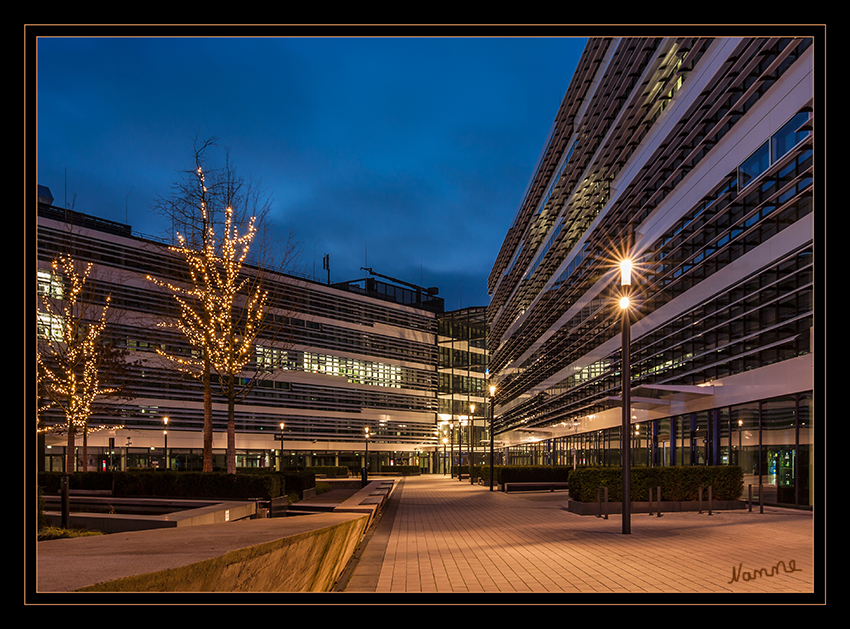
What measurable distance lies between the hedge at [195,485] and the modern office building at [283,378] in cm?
930

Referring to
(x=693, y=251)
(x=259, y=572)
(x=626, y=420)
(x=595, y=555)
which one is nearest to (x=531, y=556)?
(x=595, y=555)

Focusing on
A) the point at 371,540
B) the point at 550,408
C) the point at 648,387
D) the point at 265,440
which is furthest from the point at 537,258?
the point at 371,540

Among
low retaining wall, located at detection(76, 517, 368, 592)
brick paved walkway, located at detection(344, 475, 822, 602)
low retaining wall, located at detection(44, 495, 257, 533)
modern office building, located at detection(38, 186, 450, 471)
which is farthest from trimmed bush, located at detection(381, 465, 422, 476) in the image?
low retaining wall, located at detection(76, 517, 368, 592)

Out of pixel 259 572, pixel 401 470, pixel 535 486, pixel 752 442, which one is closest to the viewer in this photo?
pixel 259 572

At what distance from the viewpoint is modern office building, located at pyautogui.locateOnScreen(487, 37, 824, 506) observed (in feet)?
67.2

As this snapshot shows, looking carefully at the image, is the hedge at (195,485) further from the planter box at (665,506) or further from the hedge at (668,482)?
the hedge at (668,482)

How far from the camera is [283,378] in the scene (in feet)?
221

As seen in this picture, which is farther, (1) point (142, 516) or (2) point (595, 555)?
(1) point (142, 516)

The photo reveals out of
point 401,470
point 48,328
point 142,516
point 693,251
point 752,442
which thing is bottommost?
point 401,470

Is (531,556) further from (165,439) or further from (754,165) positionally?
(165,439)

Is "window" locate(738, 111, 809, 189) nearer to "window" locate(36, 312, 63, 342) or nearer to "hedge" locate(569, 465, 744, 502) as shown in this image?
"hedge" locate(569, 465, 744, 502)

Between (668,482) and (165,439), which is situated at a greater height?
(668,482)

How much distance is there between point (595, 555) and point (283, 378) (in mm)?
57598
